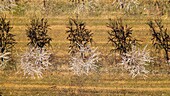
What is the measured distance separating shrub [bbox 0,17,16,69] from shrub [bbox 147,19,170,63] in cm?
332

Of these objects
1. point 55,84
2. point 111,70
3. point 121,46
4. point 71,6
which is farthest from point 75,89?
point 71,6

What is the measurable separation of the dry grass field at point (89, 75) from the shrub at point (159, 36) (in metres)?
0.11

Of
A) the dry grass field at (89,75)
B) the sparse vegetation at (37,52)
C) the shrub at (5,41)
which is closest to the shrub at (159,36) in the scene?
the dry grass field at (89,75)

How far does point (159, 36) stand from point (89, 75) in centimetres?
189

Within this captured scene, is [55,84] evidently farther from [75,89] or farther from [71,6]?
[71,6]

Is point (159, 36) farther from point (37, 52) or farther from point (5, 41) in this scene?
point (5, 41)

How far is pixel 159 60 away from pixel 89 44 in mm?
1684

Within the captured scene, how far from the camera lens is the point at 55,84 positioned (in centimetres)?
749

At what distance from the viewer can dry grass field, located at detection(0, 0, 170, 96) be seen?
7375 mm

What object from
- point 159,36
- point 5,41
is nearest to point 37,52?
point 5,41

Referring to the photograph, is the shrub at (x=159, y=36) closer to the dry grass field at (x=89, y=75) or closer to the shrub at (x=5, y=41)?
the dry grass field at (x=89, y=75)

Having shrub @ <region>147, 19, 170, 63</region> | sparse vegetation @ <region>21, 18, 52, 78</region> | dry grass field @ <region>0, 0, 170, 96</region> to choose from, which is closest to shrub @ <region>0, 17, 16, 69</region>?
dry grass field @ <region>0, 0, 170, 96</region>

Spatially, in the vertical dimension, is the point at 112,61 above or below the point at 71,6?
below

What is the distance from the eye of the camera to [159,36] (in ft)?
24.4
